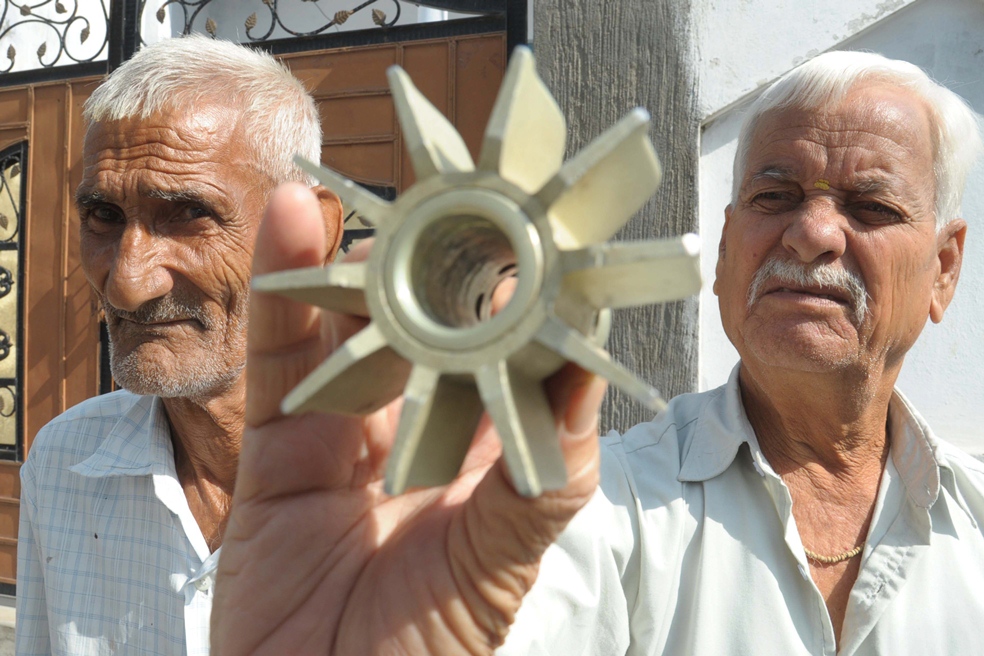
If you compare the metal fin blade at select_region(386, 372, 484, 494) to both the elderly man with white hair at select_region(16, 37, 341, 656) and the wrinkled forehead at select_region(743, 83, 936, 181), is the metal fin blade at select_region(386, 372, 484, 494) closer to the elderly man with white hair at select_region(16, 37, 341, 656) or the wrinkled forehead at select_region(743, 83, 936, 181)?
the elderly man with white hair at select_region(16, 37, 341, 656)

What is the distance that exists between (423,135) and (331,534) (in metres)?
0.71

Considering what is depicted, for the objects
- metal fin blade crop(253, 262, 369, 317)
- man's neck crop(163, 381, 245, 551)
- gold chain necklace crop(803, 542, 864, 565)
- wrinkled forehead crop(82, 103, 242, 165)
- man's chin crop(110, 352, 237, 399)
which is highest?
wrinkled forehead crop(82, 103, 242, 165)

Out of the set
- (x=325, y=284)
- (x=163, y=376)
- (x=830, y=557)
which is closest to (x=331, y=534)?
(x=325, y=284)

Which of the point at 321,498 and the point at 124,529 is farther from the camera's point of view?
the point at 124,529

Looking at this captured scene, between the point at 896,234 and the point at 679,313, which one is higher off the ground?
the point at 896,234

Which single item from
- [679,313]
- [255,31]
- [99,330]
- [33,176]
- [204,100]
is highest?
[255,31]

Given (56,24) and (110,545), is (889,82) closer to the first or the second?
(110,545)

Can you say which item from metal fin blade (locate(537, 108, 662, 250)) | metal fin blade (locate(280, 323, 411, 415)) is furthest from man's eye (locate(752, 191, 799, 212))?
metal fin blade (locate(280, 323, 411, 415))

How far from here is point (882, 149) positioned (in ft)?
7.59

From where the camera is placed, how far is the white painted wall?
3.31 meters

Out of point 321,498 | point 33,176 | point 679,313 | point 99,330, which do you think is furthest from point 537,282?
point 33,176

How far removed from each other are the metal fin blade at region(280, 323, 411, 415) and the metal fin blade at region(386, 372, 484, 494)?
0.07m

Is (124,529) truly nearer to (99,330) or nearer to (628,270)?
(628,270)

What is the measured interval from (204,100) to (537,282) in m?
1.81
